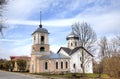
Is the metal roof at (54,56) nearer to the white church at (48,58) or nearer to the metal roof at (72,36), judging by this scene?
the white church at (48,58)

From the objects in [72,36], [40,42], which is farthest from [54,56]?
[72,36]

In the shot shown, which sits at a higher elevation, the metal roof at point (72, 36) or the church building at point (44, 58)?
the metal roof at point (72, 36)

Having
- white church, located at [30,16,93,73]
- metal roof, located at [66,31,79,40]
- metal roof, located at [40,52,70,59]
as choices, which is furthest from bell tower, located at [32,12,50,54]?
metal roof, located at [66,31,79,40]

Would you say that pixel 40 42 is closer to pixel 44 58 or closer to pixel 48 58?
pixel 44 58

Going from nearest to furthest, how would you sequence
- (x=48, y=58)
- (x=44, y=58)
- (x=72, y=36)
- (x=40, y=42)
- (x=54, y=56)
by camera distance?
(x=44, y=58), (x=48, y=58), (x=40, y=42), (x=54, y=56), (x=72, y=36)

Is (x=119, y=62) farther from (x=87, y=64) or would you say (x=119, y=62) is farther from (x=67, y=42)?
(x=67, y=42)

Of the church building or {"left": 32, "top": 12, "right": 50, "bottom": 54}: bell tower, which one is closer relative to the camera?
the church building

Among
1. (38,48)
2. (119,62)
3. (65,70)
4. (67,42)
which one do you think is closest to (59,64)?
(65,70)

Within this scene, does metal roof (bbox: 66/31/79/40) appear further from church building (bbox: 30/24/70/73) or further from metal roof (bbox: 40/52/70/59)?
church building (bbox: 30/24/70/73)

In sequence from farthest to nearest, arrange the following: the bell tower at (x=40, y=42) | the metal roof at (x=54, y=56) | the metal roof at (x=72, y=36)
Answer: the bell tower at (x=40, y=42) < the metal roof at (x=54, y=56) < the metal roof at (x=72, y=36)

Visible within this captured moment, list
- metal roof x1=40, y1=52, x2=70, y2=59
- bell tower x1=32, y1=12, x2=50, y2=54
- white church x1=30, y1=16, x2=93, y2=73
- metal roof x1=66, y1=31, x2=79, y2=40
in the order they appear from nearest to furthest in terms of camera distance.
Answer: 1. metal roof x1=66, y1=31, x2=79, y2=40
2. white church x1=30, y1=16, x2=93, y2=73
3. metal roof x1=40, y1=52, x2=70, y2=59
4. bell tower x1=32, y1=12, x2=50, y2=54

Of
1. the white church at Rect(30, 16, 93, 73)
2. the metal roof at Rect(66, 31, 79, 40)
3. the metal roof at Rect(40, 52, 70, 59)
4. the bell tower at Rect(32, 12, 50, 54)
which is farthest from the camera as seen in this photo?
the bell tower at Rect(32, 12, 50, 54)

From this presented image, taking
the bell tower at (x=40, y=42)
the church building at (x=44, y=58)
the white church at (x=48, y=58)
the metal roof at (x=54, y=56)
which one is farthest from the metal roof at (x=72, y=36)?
the bell tower at (x=40, y=42)

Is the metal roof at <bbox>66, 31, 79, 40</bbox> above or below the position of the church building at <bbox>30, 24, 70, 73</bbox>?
above
